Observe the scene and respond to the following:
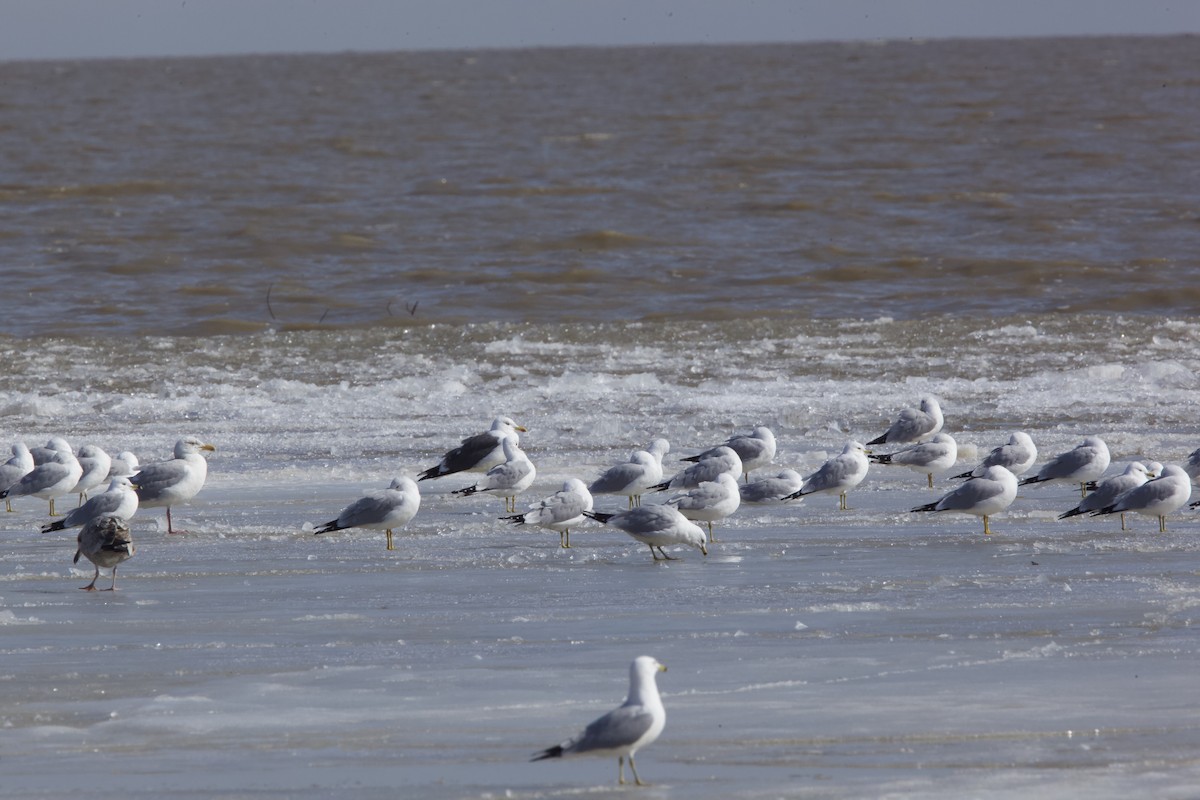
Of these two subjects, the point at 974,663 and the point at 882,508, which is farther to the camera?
the point at 882,508

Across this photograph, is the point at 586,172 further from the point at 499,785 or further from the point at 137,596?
the point at 499,785

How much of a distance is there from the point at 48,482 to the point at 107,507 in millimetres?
1130

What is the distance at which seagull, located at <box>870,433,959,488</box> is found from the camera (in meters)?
9.20

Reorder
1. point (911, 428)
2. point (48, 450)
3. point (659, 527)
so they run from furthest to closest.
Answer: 1. point (911, 428)
2. point (48, 450)
3. point (659, 527)

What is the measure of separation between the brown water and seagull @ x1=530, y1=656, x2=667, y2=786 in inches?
537

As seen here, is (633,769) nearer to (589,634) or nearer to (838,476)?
(589,634)

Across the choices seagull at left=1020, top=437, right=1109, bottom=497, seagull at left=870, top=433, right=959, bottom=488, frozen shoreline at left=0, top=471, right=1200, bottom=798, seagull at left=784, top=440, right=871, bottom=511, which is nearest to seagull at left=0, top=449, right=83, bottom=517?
frozen shoreline at left=0, top=471, right=1200, bottom=798

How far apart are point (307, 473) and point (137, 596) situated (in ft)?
9.26

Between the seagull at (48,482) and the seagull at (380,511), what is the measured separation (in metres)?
1.79

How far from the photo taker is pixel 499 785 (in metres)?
4.53

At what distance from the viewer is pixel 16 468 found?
360 inches

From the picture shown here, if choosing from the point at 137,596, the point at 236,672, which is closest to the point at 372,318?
the point at 137,596

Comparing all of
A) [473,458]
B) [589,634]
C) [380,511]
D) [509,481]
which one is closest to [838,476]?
[509,481]

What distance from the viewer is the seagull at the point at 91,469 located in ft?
30.0
